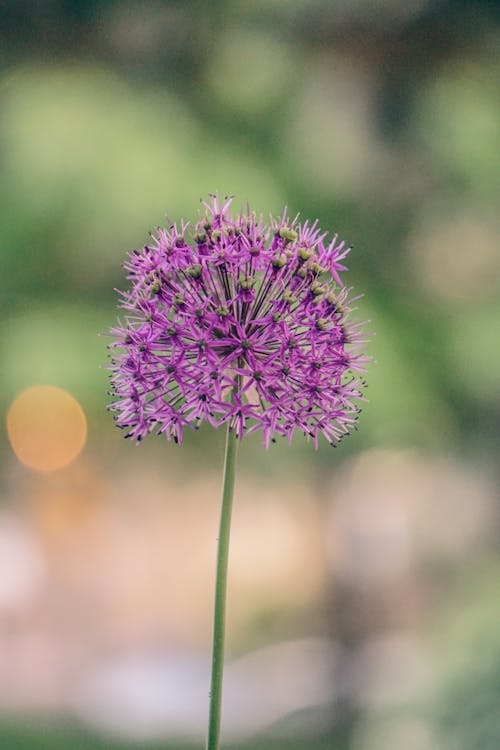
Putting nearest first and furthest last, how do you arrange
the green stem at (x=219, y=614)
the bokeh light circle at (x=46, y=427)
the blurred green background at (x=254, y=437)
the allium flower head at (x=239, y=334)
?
the green stem at (x=219, y=614), the allium flower head at (x=239, y=334), the blurred green background at (x=254, y=437), the bokeh light circle at (x=46, y=427)

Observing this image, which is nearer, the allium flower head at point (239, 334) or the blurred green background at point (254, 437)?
the allium flower head at point (239, 334)

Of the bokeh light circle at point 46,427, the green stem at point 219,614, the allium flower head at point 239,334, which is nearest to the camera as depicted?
the green stem at point 219,614

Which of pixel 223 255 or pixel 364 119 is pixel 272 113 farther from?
pixel 223 255

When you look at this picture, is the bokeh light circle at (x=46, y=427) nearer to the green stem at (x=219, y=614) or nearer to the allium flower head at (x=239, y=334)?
the allium flower head at (x=239, y=334)

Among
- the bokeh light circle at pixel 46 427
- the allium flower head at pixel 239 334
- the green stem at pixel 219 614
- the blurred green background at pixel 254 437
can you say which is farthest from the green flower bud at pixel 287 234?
the bokeh light circle at pixel 46 427

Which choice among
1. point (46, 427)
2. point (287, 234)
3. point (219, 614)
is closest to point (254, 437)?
point (46, 427)

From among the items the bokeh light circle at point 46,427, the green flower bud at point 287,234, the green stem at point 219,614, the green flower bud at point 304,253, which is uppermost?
the bokeh light circle at point 46,427

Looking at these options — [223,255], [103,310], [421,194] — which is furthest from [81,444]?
[223,255]

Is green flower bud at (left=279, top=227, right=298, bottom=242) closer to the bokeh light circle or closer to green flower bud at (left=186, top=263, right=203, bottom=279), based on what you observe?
green flower bud at (left=186, top=263, right=203, bottom=279)
